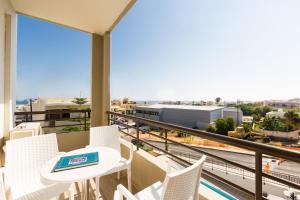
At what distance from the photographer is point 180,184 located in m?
0.85

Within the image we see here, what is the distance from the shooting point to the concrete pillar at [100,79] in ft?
12.5

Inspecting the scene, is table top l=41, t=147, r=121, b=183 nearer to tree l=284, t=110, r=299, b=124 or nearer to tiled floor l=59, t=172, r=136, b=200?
tiled floor l=59, t=172, r=136, b=200

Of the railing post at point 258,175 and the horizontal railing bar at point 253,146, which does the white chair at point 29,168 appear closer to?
the horizontal railing bar at point 253,146

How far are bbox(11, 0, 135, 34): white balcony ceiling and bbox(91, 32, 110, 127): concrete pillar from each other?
394mm

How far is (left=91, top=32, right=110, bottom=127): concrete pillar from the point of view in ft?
12.5

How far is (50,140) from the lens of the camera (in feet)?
5.70

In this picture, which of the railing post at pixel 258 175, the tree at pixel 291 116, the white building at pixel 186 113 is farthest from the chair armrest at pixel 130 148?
the tree at pixel 291 116

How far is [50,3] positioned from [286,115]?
4697 millimetres

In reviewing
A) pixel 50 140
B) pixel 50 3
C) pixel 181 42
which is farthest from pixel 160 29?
pixel 50 140

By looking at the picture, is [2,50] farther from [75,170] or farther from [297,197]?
[297,197]

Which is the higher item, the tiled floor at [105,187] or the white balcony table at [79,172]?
the white balcony table at [79,172]

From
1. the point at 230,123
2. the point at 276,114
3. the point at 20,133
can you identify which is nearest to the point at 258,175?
the point at 276,114

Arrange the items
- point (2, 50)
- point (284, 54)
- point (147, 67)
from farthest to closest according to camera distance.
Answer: point (147, 67)
point (284, 54)
point (2, 50)

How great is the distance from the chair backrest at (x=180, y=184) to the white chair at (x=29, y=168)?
3.35ft
